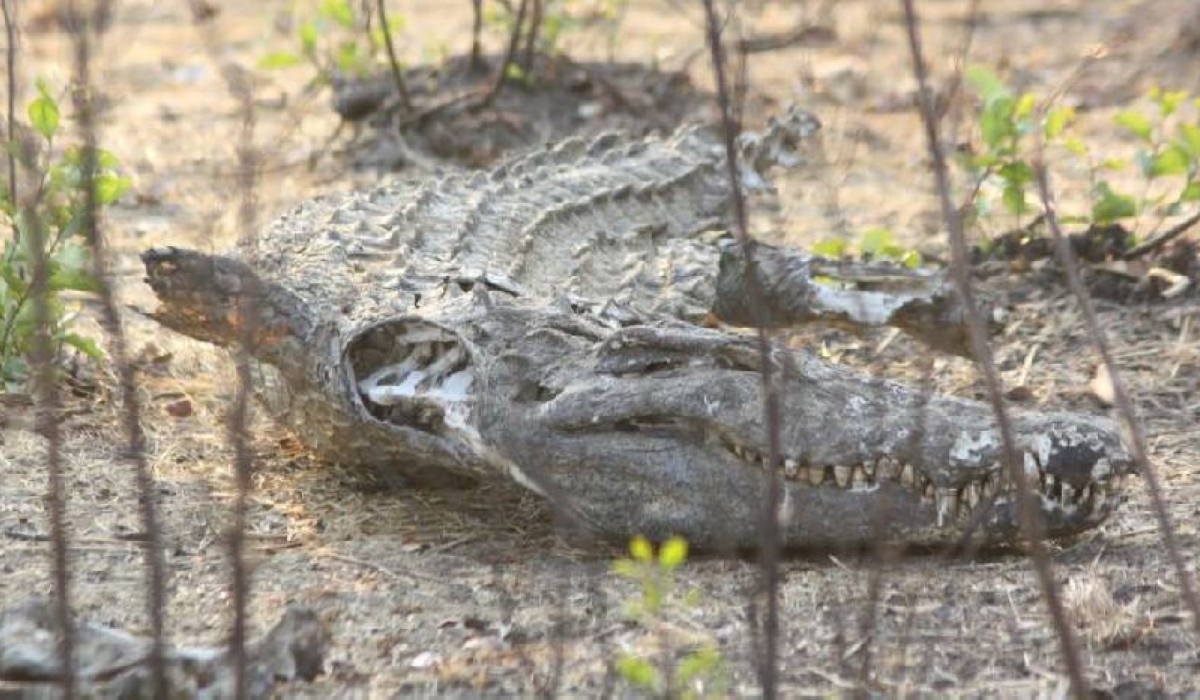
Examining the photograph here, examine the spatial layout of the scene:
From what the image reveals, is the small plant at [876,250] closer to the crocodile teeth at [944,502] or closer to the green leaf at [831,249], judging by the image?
the green leaf at [831,249]

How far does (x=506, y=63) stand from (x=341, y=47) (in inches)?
26.2

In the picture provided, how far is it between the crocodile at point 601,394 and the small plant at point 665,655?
21cm

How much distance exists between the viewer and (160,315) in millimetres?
4047

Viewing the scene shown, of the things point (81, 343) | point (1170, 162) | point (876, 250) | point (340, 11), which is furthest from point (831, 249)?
point (340, 11)

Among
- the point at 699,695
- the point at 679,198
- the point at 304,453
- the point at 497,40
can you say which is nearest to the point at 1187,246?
the point at 679,198

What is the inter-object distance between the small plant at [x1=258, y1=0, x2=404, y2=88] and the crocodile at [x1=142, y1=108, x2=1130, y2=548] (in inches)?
76.8

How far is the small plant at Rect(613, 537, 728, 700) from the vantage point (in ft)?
7.47

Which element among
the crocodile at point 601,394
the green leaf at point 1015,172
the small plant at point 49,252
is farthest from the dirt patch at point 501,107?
the small plant at point 49,252

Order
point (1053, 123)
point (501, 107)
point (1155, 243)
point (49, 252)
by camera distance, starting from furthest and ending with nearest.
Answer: point (501, 107) → point (1155, 243) → point (1053, 123) → point (49, 252)

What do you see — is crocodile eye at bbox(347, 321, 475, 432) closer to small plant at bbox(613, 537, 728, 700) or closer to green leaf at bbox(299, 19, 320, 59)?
small plant at bbox(613, 537, 728, 700)

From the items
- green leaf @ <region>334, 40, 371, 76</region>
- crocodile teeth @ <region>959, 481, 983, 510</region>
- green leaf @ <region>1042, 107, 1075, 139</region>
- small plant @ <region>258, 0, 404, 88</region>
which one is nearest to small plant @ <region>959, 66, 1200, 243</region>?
green leaf @ <region>1042, 107, 1075, 139</region>

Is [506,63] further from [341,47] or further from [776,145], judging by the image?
[776,145]

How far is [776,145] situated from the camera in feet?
20.5

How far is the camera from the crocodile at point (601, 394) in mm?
3080
